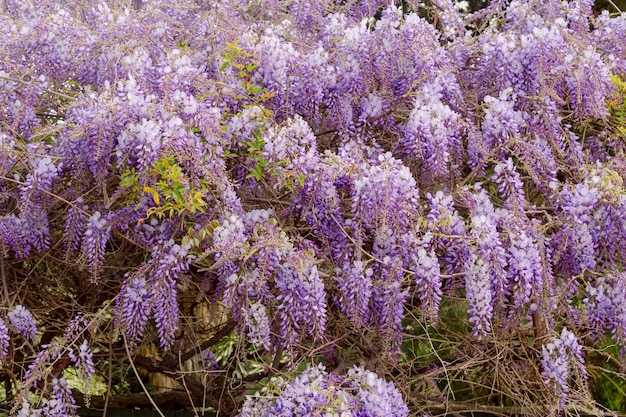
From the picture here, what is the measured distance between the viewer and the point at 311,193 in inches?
111

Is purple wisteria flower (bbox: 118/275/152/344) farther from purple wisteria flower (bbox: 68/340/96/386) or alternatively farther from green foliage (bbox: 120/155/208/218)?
green foliage (bbox: 120/155/208/218)

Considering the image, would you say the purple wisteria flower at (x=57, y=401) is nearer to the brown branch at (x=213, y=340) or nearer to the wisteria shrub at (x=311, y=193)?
the wisteria shrub at (x=311, y=193)

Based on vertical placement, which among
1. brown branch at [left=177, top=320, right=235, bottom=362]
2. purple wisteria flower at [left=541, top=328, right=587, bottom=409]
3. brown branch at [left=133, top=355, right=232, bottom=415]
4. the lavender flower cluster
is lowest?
brown branch at [left=133, top=355, right=232, bottom=415]

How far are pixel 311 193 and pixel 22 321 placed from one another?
1.15 metres

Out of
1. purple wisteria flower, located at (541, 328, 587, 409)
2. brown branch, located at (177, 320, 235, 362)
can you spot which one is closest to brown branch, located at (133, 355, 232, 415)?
brown branch, located at (177, 320, 235, 362)

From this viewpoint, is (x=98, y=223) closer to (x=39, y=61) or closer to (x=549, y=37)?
(x=39, y=61)

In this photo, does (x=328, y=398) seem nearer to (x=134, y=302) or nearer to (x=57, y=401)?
(x=134, y=302)

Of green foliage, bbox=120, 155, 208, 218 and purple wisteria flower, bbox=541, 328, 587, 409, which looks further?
purple wisteria flower, bbox=541, 328, 587, 409

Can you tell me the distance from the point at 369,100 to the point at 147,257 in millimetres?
1012

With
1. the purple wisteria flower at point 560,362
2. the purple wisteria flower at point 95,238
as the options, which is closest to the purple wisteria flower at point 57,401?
the purple wisteria flower at point 95,238

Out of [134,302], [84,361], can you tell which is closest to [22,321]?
[84,361]

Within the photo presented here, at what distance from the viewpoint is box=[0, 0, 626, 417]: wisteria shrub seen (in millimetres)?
2750

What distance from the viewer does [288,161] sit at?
2801 mm

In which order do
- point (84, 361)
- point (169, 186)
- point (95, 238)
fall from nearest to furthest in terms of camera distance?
point (169, 186) → point (95, 238) → point (84, 361)
